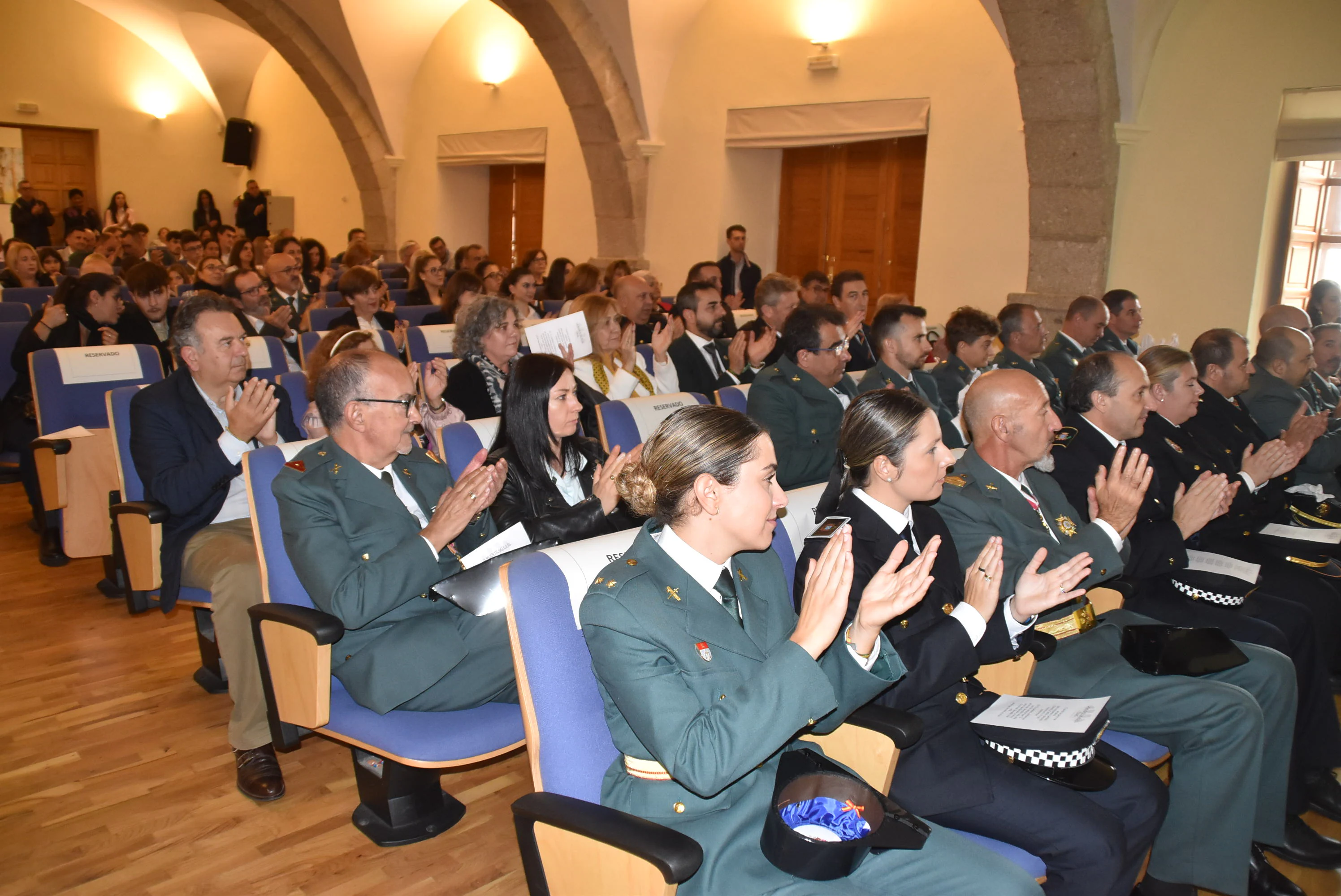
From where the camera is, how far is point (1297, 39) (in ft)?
21.8

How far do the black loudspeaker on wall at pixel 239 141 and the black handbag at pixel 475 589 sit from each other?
1756 centimetres

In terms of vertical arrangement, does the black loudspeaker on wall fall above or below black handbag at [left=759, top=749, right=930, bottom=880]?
above

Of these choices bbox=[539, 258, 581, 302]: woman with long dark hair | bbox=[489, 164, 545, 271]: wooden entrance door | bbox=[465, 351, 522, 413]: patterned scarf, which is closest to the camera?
bbox=[465, 351, 522, 413]: patterned scarf

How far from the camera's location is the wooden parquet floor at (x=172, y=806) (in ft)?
7.43

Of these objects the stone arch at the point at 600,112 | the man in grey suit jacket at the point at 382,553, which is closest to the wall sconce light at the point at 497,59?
the stone arch at the point at 600,112

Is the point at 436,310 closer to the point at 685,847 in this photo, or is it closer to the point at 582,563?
the point at 582,563

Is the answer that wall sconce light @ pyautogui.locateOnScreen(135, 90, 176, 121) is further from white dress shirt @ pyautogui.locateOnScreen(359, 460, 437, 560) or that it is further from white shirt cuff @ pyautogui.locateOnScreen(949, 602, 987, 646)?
white shirt cuff @ pyautogui.locateOnScreen(949, 602, 987, 646)

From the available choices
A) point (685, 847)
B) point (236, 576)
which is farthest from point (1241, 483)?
point (236, 576)

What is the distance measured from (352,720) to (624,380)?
2511 mm

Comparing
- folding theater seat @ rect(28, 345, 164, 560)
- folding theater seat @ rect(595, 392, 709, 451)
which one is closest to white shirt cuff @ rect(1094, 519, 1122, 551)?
folding theater seat @ rect(595, 392, 709, 451)

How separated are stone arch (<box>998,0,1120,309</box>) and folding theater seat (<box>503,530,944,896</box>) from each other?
249 inches

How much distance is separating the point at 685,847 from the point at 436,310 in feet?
18.4

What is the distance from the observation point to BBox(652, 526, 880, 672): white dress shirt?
168 cm

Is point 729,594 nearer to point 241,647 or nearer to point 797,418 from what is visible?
point 241,647
